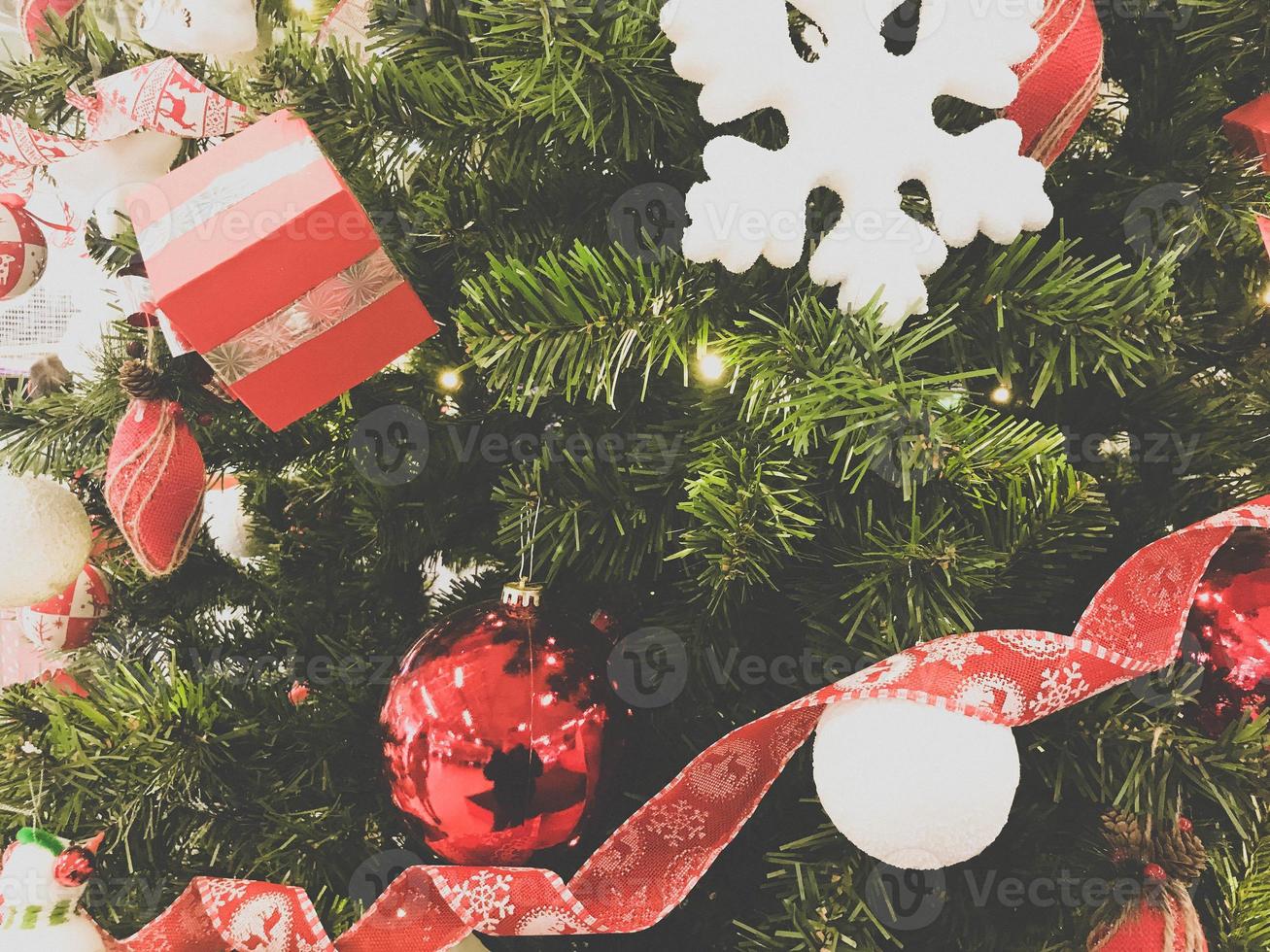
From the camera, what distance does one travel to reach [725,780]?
1.73 feet

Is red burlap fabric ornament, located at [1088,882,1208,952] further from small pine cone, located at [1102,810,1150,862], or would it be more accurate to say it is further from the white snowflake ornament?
the white snowflake ornament

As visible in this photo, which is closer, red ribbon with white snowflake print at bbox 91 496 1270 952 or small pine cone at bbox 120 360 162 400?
red ribbon with white snowflake print at bbox 91 496 1270 952

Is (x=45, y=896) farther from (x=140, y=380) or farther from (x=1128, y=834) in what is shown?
(x=1128, y=834)

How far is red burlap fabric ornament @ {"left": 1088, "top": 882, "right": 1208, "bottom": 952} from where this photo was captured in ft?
1.65

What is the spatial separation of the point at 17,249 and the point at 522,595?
2.32 feet

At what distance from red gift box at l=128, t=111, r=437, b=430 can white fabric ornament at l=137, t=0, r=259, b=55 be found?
11 cm

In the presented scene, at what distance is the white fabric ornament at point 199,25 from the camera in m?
0.63

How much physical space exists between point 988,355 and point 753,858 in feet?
1.24

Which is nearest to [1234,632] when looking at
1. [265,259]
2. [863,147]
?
[863,147]

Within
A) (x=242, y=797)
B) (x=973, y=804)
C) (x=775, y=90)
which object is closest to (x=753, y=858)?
(x=973, y=804)

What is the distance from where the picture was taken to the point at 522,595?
0.60 meters

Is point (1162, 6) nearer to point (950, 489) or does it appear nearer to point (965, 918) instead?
point (950, 489)

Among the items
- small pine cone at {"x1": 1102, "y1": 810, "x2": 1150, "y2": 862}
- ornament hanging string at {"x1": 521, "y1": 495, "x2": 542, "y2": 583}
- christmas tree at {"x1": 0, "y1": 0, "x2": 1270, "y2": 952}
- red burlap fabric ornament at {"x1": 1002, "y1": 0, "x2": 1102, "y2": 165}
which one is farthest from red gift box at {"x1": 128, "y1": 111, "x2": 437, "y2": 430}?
small pine cone at {"x1": 1102, "y1": 810, "x2": 1150, "y2": 862}

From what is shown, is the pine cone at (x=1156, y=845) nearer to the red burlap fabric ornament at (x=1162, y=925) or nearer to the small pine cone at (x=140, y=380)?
the red burlap fabric ornament at (x=1162, y=925)
